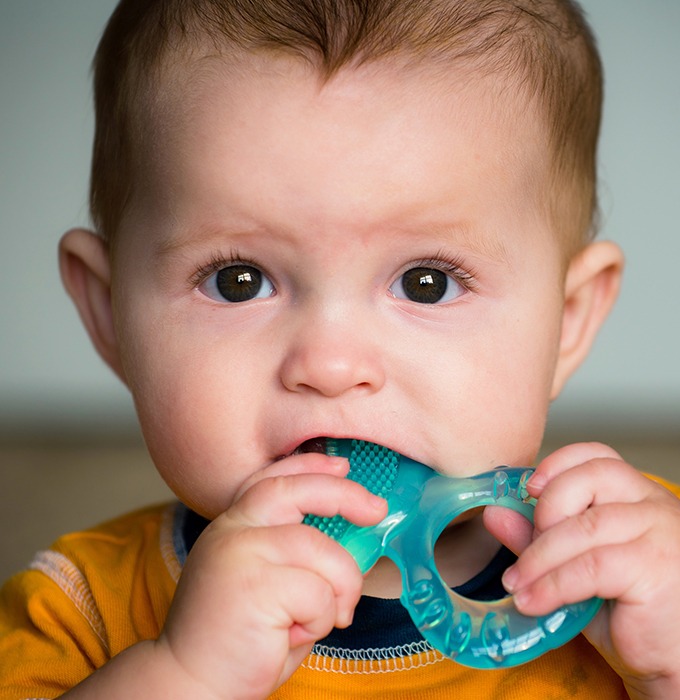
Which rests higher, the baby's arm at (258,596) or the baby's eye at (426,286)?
the baby's eye at (426,286)

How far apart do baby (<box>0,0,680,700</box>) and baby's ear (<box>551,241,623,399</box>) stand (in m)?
0.08

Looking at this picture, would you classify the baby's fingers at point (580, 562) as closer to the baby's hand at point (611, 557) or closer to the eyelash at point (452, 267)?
the baby's hand at point (611, 557)

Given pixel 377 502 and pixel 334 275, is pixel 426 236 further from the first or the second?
pixel 377 502

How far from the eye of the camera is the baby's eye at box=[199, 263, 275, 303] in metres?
0.93

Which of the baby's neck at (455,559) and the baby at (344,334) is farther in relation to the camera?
the baby's neck at (455,559)

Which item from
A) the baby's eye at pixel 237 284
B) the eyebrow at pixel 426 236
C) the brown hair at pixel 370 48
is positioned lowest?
the baby's eye at pixel 237 284

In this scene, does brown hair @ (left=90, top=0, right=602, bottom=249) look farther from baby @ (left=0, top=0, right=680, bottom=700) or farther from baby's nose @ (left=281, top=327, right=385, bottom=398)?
baby's nose @ (left=281, top=327, right=385, bottom=398)

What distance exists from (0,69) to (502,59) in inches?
75.2

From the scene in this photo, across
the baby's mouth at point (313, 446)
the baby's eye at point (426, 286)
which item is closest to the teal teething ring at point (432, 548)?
the baby's mouth at point (313, 446)

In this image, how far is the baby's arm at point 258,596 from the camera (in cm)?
77

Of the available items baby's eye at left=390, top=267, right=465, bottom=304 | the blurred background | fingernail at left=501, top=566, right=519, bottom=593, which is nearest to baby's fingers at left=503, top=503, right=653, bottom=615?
fingernail at left=501, top=566, right=519, bottom=593

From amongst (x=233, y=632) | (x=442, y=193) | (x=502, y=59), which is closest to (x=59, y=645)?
Result: (x=233, y=632)

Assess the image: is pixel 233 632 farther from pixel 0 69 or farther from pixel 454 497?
pixel 0 69

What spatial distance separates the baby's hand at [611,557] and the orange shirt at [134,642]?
167 mm
